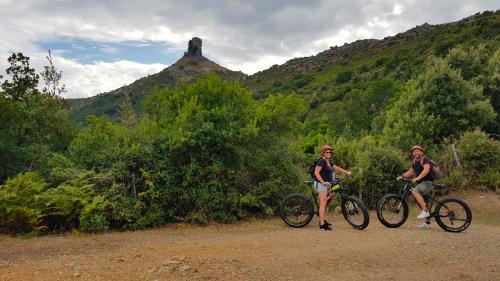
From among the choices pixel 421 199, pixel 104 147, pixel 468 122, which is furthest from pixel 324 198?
pixel 468 122

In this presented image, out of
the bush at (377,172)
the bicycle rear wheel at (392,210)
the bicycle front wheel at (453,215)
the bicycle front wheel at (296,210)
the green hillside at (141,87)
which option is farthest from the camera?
the green hillside at (141,87)

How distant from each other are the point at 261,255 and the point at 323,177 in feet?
10.4

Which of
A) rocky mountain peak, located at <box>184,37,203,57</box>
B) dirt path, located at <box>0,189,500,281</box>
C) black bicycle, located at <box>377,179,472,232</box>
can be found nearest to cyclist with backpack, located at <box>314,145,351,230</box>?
dirt path, located at <box>0,189,500,281</box>

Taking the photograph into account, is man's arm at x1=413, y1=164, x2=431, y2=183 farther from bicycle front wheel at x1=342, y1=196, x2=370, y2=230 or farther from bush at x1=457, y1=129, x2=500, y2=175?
bush at x1=457, y1=129, x2=500, y2=175

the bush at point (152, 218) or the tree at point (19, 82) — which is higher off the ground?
the tree at point (19, 82)

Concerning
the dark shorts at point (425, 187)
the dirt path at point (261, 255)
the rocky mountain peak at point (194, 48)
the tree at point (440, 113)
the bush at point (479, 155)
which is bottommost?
the dirt path at point (261, 255)

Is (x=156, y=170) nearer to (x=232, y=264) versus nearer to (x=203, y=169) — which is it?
(x=203, y=169)

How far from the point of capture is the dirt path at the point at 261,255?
673 centimetres

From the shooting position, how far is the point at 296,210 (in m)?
10.7

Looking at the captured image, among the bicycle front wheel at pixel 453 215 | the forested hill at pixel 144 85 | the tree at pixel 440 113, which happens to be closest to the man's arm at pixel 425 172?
the bicycle front wheel at pixel 453 215

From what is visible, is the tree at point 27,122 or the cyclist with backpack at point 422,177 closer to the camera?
the cyclist with backpack at point 422,177

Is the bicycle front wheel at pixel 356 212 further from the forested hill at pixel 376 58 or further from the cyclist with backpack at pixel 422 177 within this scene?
the forested hill at pixel 376 58

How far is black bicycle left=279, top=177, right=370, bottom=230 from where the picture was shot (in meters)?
10.1

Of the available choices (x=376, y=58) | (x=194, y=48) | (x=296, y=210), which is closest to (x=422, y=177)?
(x=296, y=210)
